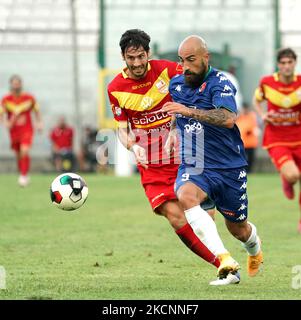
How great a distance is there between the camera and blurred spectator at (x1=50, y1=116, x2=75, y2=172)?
30.7 metres

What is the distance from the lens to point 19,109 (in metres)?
23.6

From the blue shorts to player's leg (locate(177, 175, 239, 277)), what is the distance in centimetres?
4

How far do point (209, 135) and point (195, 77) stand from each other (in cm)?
54

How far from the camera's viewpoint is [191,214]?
8.99 meters

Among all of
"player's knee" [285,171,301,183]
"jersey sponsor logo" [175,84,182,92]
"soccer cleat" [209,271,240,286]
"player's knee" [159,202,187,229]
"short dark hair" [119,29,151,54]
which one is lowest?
"soccer cleat" [209,271,240,286]

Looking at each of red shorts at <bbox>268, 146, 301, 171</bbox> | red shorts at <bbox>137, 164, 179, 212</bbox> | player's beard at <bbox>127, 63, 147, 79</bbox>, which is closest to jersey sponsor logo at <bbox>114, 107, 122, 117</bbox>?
player's beard at <bbox>127, 63, 147, 79</bbox>

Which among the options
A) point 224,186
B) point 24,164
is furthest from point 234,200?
point 24,164

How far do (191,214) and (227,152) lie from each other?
2.30 ft

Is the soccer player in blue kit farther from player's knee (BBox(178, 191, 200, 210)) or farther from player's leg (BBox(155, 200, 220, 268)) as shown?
player's leg (BBox(155, 200, 220, 268))

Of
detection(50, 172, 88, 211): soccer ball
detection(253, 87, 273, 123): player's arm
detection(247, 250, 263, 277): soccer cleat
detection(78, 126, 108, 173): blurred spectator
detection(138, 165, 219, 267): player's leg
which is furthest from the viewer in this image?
detection(78, 126, 108, 173): blurred spectator

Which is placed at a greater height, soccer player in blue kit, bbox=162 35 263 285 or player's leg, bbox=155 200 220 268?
soccer player in blue kit, bbox=162 35 263 285

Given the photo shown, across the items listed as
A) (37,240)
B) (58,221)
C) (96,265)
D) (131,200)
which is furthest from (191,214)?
(131,200)

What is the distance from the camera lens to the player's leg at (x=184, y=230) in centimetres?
941
